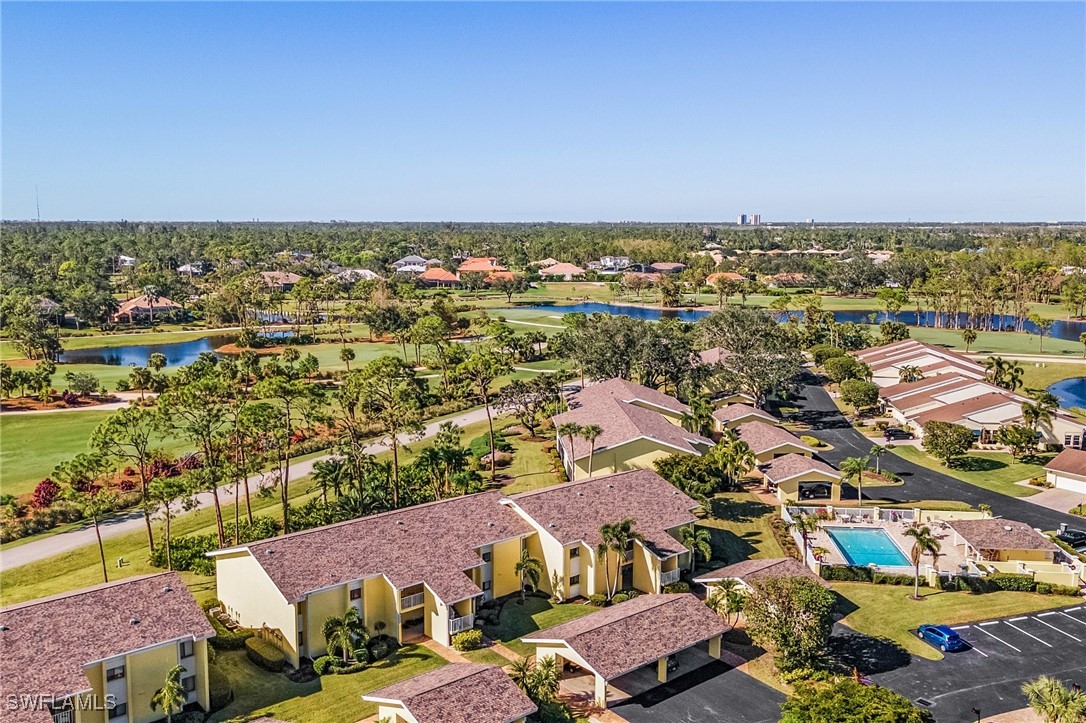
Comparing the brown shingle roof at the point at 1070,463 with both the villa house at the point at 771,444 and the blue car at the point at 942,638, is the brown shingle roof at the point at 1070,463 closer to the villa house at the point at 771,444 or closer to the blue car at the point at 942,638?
the villa house at the point at 771,444

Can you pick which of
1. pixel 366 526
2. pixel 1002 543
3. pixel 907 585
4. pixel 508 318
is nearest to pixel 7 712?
pixel 366 526

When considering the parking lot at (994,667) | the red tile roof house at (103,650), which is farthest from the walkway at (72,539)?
the parking lot at (994,667)

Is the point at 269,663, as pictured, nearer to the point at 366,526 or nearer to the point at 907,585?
the point at 366,526

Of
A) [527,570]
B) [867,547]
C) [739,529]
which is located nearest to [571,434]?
[739,529]

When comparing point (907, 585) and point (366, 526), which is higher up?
point (366, 526)

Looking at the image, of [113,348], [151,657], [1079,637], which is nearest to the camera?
[151,657]

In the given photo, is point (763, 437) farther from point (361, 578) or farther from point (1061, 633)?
point (361, 578)

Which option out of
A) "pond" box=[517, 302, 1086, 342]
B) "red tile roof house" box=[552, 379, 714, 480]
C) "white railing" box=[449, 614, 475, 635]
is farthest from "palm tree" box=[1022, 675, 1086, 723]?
"pond" box=[517, 302, 1086, 342]
